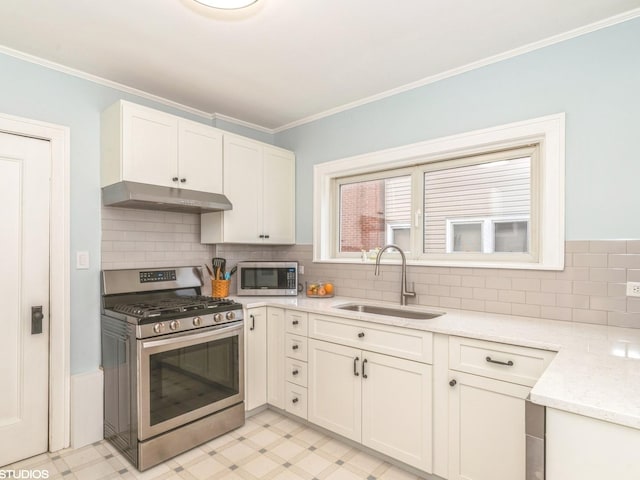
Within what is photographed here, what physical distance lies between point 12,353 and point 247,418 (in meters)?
1.59

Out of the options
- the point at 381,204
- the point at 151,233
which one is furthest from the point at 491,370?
the point at 151,233

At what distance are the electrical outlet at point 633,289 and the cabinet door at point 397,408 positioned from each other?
112 cm

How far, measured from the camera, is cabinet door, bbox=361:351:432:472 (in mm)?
2037

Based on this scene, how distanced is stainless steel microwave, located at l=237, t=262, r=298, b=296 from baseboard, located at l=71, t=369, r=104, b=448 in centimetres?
120

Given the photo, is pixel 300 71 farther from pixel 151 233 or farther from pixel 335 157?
pixel 151 233

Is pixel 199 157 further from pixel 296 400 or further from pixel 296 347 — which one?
pixel 296 400

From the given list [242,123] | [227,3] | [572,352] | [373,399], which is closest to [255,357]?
[373,399]

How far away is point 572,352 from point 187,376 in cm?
212

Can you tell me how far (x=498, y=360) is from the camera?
1785mm

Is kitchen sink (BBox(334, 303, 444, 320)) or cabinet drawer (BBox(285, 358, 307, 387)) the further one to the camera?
cabinet drawer (BBox(285, 358, 307, 387))

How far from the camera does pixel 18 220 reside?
7.44 ft

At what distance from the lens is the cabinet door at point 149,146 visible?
96.0 inches

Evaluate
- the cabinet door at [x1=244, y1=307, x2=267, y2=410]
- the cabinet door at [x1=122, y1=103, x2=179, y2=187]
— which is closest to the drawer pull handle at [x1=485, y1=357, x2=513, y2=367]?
the cabinet door at [x1=244, y1=307, x2=267, y2=410]

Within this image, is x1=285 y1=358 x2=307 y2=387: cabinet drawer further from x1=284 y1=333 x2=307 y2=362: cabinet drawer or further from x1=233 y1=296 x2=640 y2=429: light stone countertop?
x1=233 y1=296 x2=640 y2=429: light stone countertop
